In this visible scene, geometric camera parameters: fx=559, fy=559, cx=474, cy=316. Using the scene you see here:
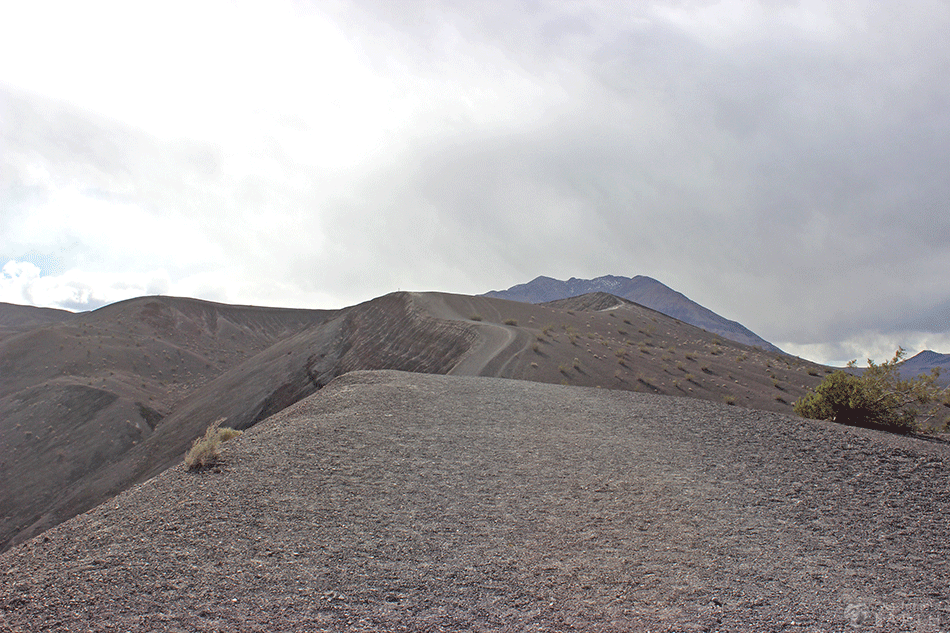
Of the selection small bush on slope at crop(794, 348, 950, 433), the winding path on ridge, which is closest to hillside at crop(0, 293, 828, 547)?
the winding path on ridge

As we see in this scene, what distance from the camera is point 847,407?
14.6m

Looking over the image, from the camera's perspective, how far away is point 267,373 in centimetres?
3841

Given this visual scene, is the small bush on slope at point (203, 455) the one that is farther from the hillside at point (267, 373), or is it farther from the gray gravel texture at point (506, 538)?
the hillside at point (267, 373)

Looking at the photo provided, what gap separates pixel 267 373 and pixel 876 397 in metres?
34.4

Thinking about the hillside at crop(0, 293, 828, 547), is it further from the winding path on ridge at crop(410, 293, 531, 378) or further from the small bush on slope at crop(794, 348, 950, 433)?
the small bush on slope at crop(794, 348, 950, 433)

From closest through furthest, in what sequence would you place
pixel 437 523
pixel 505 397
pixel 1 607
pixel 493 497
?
pixel 1 607 < pixel 437 523 < pixel 493 497 < pixel 505 397

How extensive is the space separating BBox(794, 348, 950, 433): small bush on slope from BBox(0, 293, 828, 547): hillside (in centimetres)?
506

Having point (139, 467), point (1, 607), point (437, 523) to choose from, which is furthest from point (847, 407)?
point (139, 467)

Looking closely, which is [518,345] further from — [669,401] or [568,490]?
[568,490]

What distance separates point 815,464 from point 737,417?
321 centimetres

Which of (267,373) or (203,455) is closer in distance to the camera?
(203,455)

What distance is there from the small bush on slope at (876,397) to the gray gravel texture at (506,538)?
367 centimetres

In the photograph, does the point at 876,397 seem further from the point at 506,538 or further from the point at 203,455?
the point at 203,455

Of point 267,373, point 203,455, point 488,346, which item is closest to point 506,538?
point 203,455
